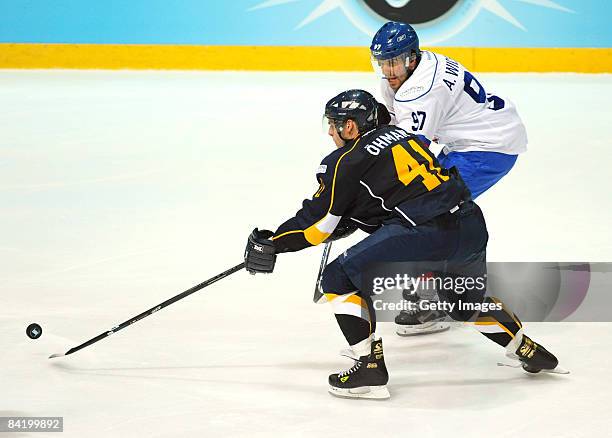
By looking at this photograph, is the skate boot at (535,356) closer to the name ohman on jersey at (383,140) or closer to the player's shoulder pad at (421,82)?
the name ohman on jersey at (383,140)

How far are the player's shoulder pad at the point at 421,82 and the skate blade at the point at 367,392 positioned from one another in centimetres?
105

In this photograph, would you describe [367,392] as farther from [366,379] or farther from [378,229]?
[378,229]

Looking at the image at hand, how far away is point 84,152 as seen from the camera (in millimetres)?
6758

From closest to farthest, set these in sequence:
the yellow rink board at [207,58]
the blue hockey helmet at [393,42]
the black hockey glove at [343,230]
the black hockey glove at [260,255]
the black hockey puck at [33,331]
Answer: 1. the black hockey glove at [260,255]
2. the black hockey glove at [343,230]
3. the black hockey puck at [33,331]
4. the blue hockey helmet at [393,42]
5. the yellow rink board at [207,58]

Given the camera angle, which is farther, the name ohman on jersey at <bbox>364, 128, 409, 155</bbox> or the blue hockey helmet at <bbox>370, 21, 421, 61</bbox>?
the blue hockey helmet at <bbox>370, 21, 421, 61</bbox>

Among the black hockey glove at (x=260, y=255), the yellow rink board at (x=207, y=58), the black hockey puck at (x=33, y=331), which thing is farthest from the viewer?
the yellow rink board at (x=207, y=58)

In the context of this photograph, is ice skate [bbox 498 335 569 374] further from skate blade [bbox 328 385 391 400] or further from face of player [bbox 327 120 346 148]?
face of player [bbox 327 120 346 148]

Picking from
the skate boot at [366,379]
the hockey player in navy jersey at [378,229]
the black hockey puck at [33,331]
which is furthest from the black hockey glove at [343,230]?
the black hockey puck at [33,331]

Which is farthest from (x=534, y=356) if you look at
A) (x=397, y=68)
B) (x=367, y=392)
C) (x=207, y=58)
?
(x=207, y=58)

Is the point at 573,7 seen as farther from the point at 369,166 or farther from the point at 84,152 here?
the point at 369,166

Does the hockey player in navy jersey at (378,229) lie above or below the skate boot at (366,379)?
above

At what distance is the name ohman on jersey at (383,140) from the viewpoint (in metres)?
2.91

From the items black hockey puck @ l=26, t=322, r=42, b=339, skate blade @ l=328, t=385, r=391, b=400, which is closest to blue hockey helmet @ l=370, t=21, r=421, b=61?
skate blade @ l=328, t=385, r=391, b=400

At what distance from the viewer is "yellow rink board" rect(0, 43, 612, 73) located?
10234mm
